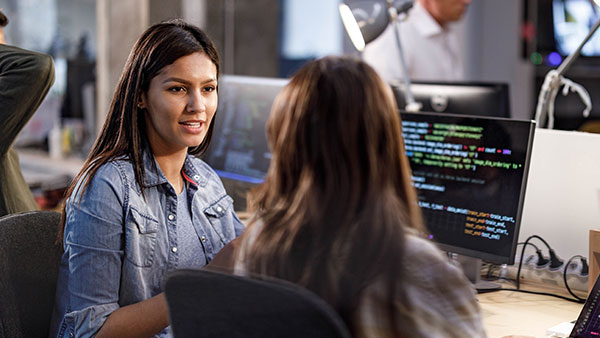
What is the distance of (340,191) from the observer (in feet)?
3.38

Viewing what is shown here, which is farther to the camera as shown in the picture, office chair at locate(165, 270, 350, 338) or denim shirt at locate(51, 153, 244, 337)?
denim shirt at locate(51, 153, 244, 337)

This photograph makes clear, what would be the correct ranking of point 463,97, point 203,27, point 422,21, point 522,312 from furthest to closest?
1. point 203,27
2. point 422,21
3. point 463,97
4. point 522,312

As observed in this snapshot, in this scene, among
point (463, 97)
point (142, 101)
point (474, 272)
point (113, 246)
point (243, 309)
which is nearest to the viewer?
point (243, 309)

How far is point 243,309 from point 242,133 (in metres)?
1.67

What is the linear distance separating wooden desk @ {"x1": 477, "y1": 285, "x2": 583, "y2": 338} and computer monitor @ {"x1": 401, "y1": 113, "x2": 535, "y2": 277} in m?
0.12

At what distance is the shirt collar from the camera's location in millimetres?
4285

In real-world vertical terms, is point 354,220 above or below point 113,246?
above

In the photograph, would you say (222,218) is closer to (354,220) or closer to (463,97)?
(354,220)

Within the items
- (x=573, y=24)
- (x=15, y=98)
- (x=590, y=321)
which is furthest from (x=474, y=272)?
(x=573, y=24)

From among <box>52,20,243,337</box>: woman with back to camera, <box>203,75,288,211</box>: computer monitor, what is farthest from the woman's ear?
<box>203,75,288,211</box>: computer monitor

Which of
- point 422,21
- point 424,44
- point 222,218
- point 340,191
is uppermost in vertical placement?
point 422,21

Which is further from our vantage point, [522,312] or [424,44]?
[424,44]

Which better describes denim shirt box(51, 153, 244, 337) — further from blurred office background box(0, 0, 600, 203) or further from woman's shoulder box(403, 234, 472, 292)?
blurred office background box(0, 0, 600, 203)

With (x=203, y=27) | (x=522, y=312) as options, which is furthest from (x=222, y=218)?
(x=203, y=27)
